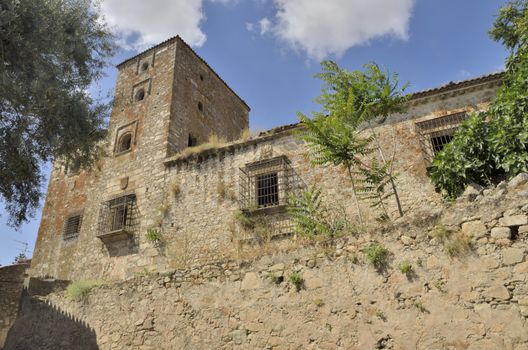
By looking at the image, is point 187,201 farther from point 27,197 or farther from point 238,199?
point 27,197

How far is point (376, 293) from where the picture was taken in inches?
249

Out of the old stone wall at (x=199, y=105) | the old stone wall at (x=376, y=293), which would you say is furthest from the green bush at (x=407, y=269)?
the old stone wall at (x=199, y=105)

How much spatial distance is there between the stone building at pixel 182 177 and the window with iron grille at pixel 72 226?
0.05 m

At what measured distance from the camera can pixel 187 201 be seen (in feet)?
46.9

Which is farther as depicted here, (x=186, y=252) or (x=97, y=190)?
(x=97, y=190)

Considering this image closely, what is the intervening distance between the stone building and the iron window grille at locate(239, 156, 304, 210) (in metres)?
0.03

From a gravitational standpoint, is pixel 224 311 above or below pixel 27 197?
below

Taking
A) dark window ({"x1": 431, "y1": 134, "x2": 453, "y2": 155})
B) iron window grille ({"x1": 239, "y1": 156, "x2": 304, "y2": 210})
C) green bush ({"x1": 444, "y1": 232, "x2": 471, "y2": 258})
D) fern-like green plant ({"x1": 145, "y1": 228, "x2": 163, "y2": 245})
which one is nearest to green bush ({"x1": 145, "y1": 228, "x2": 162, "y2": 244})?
fern-like green plant ({"x1": 145, "y1": 228, "x2": 163, "y2": 245})

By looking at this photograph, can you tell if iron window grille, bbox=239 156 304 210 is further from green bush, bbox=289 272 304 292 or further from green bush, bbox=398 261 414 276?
green bush, bbox=398 261 414 276

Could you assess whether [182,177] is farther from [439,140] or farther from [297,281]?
[297,281]

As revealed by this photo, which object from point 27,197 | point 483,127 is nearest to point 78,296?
point 27,197

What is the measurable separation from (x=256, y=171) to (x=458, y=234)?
8352mm

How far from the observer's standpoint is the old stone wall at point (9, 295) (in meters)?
11.0

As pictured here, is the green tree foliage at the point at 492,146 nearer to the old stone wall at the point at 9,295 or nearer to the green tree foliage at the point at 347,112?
the green tree foliage at the point at 347,112
